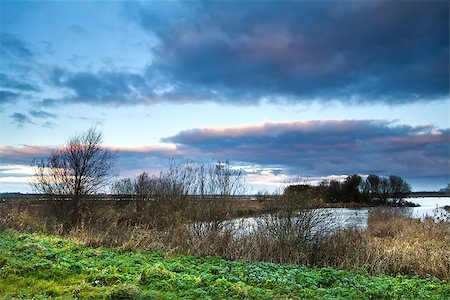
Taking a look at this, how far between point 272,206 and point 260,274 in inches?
226

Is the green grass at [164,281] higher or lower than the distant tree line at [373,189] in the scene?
lower

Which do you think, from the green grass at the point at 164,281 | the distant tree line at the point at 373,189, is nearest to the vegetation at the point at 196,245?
the green grass at the point at 164,281

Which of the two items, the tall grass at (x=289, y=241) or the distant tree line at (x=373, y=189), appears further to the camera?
the distant tree line at (x=373, y=189)

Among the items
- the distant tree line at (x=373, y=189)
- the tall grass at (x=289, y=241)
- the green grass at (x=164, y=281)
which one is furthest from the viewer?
the distant tree line at (x=373, y=189)

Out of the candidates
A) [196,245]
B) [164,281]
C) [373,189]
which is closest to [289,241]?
[196,245]

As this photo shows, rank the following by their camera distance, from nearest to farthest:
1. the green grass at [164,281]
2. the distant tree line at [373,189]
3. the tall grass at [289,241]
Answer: the green grass at [164,281]
the tall grass at [289,241]
the distant tree line at [373,189]

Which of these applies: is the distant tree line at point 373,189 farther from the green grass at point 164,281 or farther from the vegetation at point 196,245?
the green grass at point 164,281

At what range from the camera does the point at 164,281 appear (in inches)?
276

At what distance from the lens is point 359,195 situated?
162ft

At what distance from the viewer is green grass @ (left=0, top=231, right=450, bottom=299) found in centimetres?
650

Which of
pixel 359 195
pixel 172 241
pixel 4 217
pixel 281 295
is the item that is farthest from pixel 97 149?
pixel 359 195

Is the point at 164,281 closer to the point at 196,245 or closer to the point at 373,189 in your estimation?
the point at 196,245

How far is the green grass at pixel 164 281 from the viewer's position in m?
6.50

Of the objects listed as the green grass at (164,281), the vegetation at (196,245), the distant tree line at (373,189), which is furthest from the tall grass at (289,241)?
the distant tree line at (373,189)
